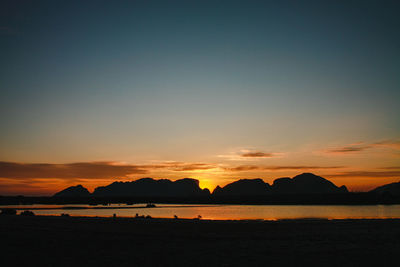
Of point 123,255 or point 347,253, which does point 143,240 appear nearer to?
point 123,255

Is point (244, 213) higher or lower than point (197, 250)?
lower

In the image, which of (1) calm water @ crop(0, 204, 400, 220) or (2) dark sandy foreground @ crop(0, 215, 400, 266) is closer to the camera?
(2) dark sandy foreground @ crop(0, 215, 400, 266)

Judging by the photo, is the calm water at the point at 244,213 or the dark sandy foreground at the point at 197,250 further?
the calm water at the point at 244,213

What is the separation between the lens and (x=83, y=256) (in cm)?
1666

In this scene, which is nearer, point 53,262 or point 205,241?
point 53,262

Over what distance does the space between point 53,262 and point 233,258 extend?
821 cm

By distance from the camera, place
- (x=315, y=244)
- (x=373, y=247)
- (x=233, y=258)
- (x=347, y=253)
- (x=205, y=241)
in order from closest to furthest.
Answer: (x=233, y=258), (x=347, y=253), (x=373, y=247), (x=315, y=244), (x=205, y=241)

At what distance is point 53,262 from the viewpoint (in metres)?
15.2

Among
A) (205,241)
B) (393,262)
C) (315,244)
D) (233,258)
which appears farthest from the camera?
(205,241)

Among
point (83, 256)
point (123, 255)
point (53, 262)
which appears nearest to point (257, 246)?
point (123, 255)

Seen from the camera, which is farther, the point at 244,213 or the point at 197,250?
the point at 244,213

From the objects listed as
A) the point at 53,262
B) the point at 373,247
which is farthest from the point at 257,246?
the point at 53,262

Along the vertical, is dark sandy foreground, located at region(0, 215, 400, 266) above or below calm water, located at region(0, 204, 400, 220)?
above

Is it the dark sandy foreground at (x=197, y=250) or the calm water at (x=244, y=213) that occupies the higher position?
the dark sandy foreground at (x=197, y=250)
